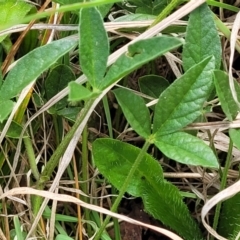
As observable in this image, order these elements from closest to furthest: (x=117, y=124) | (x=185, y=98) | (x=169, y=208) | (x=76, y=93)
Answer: (x=76, y=93), (x=185, y=98), (x=169, y=208), (x=117, y=124)

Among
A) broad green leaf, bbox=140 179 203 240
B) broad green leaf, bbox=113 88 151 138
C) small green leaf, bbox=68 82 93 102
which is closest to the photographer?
small green leaf, bbox=68 82 93 102

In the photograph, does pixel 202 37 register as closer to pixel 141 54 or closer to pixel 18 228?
pixel 141 54

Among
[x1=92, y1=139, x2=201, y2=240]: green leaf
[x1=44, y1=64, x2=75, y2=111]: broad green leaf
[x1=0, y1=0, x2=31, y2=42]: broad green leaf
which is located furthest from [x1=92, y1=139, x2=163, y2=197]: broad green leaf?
[x1=0, y1=0, x2=31, y2=42]: broad green leaf

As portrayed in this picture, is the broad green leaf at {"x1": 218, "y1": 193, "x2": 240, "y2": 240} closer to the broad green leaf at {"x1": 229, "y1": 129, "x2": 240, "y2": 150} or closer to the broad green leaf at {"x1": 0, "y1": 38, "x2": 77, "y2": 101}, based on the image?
the broad green leaf at {"x1": 229, "y1": 129, "x2": 240, "y2": 150}

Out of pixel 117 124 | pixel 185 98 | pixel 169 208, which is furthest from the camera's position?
pixel 117 124

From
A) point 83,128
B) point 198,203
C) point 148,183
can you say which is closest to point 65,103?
point 83,128

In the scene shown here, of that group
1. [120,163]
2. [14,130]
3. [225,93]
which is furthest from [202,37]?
[14,130]

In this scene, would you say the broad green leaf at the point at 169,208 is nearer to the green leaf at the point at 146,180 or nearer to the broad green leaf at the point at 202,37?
the green leaf at the point at 146,180

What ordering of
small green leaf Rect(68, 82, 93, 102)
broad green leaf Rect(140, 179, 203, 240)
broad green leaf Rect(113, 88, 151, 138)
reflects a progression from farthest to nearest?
broad green leaf Rect(140, 179, 203, 240) → broad green leaf Rect(113, 88, 151, 138) → small green leaf Rect(68, 82, 93, 102)
